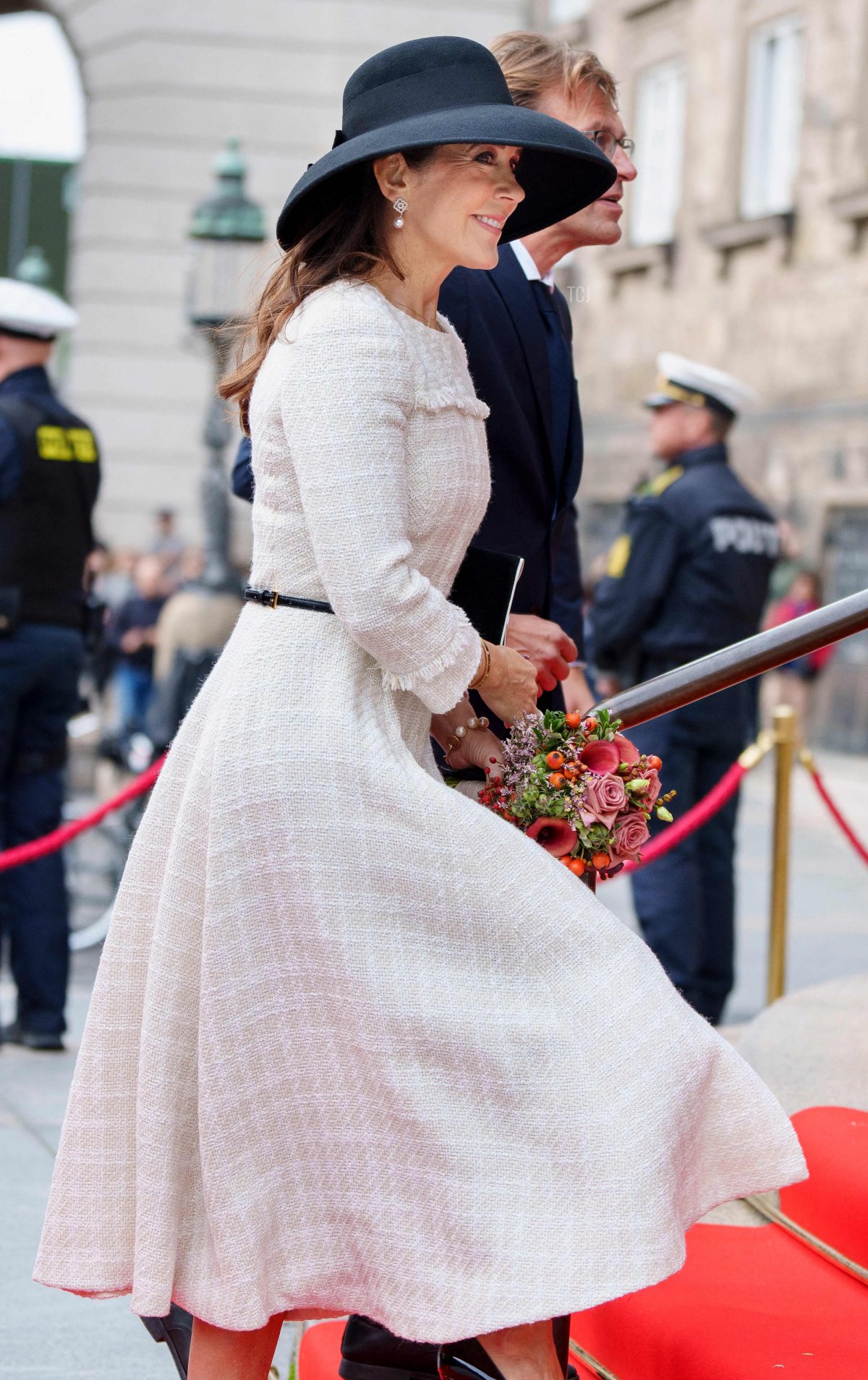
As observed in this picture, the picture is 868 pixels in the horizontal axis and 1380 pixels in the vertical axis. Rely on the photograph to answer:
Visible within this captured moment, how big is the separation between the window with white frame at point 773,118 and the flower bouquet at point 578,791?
45.5ft

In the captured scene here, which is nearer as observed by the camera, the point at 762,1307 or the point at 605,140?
the point at 762,1307

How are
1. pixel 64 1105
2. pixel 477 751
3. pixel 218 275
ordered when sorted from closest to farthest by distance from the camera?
pixel 477 751 < pixel 64 1105 < pixel 218 275

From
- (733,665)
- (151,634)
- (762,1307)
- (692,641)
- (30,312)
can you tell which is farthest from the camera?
(151,634)

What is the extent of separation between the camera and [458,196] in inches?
90.4

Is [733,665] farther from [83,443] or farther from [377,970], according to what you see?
[83,443]

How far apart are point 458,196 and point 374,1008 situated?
1.02 metres

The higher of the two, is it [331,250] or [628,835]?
[331,250]

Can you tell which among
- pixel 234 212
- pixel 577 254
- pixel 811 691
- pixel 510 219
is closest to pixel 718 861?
pixel 510 219

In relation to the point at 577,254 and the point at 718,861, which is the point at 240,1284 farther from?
the point at 577,254

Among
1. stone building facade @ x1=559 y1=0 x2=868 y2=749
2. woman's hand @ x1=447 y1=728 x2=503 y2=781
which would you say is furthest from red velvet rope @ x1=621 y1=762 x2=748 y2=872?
stone building facade @ x1=559 y1=0 x2=868 y2=749

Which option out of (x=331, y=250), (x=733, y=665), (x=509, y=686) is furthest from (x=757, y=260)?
(x=509, y=686)

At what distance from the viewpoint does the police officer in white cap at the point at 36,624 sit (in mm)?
5137

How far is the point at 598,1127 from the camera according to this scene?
210 centimetres

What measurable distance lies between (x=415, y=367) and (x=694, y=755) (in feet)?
12.1
